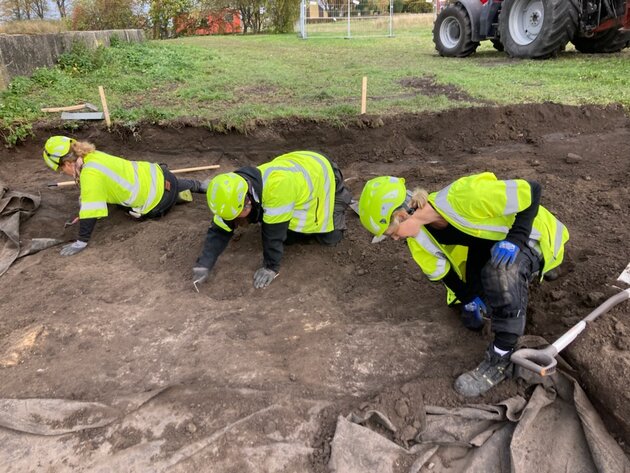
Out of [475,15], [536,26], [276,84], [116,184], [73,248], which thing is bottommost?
[73,248]

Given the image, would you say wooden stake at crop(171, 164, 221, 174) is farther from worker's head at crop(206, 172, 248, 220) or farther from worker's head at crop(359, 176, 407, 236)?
worker's head at crop(359, 176, 407, 236)

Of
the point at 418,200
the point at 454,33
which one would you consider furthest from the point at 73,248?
the point at 454,33

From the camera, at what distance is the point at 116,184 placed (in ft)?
14.7

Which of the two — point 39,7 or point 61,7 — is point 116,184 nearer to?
point 39,7

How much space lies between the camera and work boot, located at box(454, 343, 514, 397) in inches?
96.7

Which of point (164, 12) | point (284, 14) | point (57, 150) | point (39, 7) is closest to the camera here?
point (57, 150)

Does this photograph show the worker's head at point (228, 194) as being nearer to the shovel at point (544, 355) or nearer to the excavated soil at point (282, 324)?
the excavated soil at point (282, 324)

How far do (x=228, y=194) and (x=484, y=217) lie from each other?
5.35 feet

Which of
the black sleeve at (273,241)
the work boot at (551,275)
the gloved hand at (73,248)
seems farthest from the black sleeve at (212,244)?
the work boot at (551,275)

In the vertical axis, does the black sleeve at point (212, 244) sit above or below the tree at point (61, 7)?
below

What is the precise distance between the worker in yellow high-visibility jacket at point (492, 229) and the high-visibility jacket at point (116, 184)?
2877mm

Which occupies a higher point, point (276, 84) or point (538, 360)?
point (276, 84)

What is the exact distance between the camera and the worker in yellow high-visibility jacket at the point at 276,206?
10.7ft

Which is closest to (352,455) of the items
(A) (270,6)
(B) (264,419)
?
(B) (264,419)
